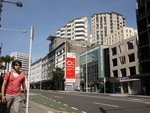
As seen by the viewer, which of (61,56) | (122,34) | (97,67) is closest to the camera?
(97,67)

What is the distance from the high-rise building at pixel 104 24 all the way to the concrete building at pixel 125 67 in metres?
83.5

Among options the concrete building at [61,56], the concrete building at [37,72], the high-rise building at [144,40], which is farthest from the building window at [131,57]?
the concrete building at [37,72]

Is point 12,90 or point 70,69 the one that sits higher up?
point 70,69

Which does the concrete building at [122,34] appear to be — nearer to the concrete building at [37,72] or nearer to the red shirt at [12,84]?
the concrete building at [37,72]

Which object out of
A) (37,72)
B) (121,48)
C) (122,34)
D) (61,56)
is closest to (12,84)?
A: (121,48)

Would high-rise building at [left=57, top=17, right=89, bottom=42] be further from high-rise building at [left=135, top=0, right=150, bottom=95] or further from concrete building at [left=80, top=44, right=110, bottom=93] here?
high-rise building at [left=135, top=0, right=150, bottom=95]

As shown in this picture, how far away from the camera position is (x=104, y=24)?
13500cm

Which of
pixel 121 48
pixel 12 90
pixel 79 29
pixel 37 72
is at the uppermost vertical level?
pixel 79 29

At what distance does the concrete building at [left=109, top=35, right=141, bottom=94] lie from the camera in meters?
43.9

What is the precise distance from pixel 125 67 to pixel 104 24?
91391mm

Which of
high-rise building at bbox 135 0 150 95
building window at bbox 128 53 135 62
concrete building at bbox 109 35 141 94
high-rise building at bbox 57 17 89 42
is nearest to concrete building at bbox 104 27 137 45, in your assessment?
high-rise building at bbox 57 17 89 42

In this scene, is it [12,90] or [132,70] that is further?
[132,70]

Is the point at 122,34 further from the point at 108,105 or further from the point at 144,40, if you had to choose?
the point at 108,105

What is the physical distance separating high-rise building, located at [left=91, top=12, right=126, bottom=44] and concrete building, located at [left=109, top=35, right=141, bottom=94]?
3288 inches
